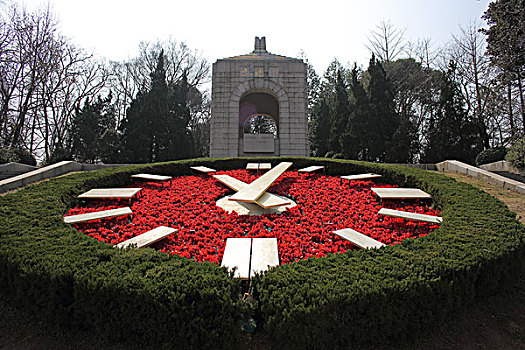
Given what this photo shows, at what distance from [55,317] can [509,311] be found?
13.0 feet

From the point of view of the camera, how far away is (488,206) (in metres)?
4.36

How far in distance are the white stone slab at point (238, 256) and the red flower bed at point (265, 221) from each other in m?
0.18

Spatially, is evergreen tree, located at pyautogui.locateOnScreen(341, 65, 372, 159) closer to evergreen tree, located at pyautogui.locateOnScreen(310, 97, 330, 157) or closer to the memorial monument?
evergreen tree, located at pyautogui.locateOnScreen(310, 97, 330, 157)

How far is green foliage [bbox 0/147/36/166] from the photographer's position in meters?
10.5

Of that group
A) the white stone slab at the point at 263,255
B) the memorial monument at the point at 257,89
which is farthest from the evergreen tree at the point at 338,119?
the white stone slab at the point at 263,255

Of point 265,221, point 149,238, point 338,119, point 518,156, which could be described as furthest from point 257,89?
point 149,238

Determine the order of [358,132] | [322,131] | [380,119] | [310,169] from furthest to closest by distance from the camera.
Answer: [322,131] < [358,132] < [380,119] < [310,169]

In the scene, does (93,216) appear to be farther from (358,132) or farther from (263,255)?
(358,132)

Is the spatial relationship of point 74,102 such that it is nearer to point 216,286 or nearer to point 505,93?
point 216,286

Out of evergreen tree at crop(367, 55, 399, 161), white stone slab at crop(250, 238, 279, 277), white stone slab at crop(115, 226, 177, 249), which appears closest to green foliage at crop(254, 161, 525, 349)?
white stone slab at crop(250, 238, 279, 277)

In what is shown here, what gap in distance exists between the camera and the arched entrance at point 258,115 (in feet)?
48.1

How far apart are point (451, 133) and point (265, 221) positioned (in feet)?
52.1

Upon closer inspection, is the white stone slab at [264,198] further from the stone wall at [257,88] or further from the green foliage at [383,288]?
the stone wall at [257,88]

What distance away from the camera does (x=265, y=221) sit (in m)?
4.67
